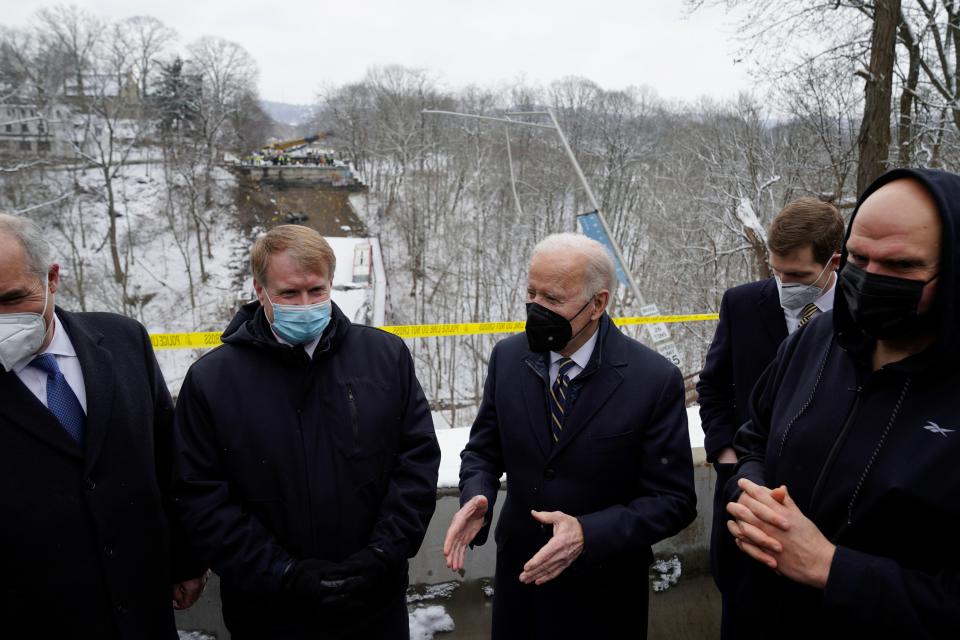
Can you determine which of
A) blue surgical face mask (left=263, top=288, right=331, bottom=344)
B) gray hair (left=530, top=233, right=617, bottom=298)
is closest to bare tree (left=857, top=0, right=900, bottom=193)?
gray hair (left=530, top=233, right=617, bottom=298)

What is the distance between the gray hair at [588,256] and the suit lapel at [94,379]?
170cm

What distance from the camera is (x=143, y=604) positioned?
209cm

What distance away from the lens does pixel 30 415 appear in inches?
74.9

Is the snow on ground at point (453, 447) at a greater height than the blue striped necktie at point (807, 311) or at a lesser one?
lesser

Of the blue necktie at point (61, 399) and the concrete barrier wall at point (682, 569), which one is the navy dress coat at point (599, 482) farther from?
the blue necktie at point (61, 399)

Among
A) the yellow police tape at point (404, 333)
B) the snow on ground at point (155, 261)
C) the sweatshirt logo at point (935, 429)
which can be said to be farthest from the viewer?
the snow on ground at point (155, 261)

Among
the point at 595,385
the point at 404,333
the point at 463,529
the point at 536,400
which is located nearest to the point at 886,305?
the point at 595,385

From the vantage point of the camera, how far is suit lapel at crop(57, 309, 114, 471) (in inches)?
78.7

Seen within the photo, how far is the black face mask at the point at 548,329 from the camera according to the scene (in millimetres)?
2373

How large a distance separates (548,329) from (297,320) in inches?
40.3

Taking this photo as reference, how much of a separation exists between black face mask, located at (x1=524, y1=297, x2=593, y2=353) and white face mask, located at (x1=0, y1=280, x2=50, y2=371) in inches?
69.7

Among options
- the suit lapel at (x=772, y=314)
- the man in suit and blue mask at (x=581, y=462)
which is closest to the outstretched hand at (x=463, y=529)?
the man in suit and blue mask at (x=581, y=462)

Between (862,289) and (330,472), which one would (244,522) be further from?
(862,289)

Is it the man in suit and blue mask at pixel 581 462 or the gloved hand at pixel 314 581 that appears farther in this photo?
the man in suit and blue mask at pixel 581 462
